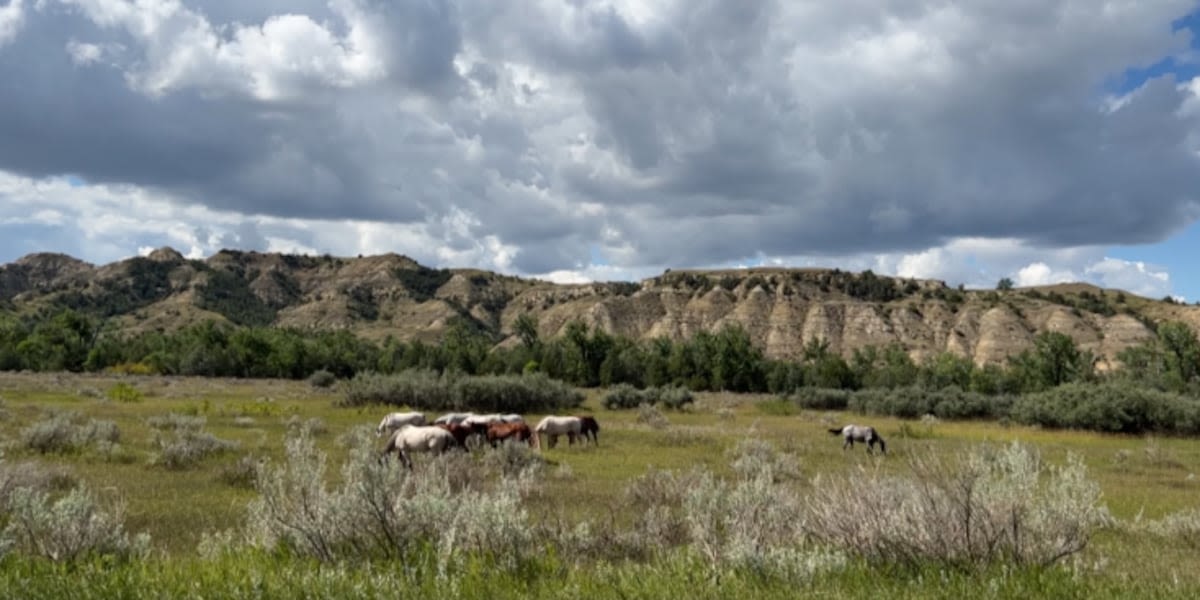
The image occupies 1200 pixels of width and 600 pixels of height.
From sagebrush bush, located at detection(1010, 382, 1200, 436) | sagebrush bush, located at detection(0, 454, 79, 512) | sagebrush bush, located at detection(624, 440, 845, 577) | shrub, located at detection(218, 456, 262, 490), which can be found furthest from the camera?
sagebrush bush, located at detection(1010, 382, 1200, 436)

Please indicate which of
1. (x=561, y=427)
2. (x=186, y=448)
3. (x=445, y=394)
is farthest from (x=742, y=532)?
(x=445, y=394)

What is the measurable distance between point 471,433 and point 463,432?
1.05ft

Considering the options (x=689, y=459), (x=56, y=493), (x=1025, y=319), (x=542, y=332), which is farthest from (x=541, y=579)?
(x=542, y=332)

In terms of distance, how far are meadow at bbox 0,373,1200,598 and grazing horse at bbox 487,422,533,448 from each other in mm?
1253

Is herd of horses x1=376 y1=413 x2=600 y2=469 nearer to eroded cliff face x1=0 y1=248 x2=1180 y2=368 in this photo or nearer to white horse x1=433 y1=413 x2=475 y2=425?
white horse x1=433 y1=413 x2=475 y2=425

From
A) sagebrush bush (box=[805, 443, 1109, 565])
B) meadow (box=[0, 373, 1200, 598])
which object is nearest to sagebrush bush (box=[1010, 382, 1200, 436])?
meadow (box=[0, 373, 1200, 598])

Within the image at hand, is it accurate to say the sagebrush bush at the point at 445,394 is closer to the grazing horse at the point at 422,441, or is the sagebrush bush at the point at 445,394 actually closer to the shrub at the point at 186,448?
the shrub at the point at 186,448

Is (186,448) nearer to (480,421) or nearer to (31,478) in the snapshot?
(31,478)

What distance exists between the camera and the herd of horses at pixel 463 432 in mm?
17859

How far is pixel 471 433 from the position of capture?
20781mm

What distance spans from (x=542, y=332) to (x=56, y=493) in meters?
154

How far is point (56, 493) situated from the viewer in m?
12.8

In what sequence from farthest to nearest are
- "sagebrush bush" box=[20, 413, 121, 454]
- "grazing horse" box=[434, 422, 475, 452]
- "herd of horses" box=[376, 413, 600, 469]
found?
"grazing horse" box=[434, 422, 475, 452] → "sagebrush bush" box=[20, 413, 121, 454] → "herd of horses" box=[376, 413, 600, 469]

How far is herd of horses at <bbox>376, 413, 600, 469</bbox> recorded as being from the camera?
58.6ft
